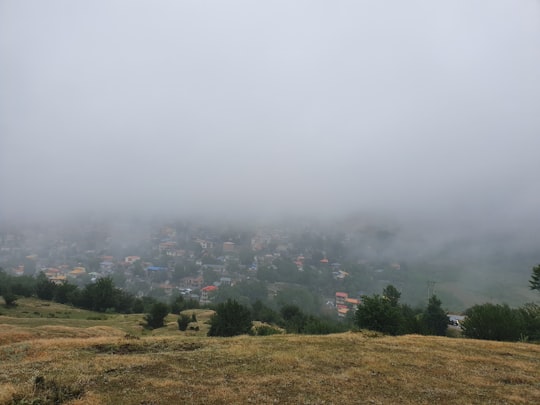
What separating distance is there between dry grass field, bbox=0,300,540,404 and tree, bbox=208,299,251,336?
1522 centimetres

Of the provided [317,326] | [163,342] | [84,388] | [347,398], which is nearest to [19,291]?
[317,326]

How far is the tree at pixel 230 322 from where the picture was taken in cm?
4297

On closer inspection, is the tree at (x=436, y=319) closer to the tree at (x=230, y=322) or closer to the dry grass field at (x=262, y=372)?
the tree at (x=230, y=322)

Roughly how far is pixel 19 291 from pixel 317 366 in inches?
4377

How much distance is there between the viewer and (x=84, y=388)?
15.8 m

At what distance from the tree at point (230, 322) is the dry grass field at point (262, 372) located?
15218 mm

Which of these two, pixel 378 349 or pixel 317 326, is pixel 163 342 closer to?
pixel 378 349

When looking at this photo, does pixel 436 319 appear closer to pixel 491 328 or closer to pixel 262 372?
pixel 491 328

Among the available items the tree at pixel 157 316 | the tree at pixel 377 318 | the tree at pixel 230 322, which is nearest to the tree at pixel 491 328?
the tree at pixel 377 318

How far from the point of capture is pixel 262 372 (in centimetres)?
1911

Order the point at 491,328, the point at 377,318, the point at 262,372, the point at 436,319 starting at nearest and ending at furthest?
the point at 262,372, the point at 377,318, the point at 491,328, the point at 436,319

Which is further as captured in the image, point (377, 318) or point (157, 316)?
point (157, 316)

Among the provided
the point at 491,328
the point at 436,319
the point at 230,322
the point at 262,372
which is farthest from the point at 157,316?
the point at 436,319

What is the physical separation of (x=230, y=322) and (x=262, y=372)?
1011 inches
